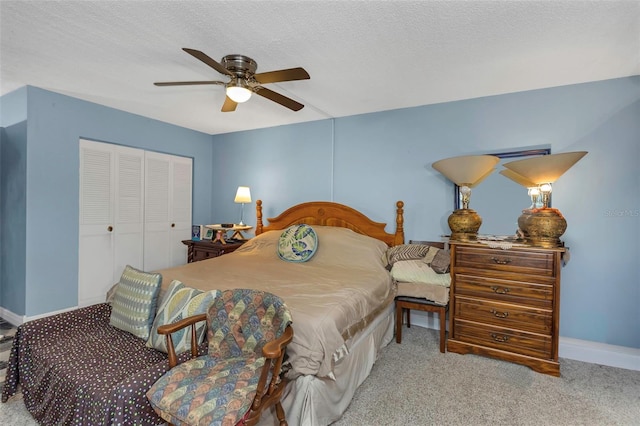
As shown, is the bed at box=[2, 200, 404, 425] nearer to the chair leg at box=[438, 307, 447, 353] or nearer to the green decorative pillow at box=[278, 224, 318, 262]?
the green decorative pillow at box=[278, 224, 318, 262]

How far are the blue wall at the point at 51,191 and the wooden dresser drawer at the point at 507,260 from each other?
406 cm

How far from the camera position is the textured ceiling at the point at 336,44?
180cm

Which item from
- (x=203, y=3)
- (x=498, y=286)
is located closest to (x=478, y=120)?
(x=498, y=286)

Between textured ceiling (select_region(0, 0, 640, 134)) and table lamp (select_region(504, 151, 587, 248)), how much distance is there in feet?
2.44

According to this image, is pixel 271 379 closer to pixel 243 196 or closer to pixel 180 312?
pixel 180 312

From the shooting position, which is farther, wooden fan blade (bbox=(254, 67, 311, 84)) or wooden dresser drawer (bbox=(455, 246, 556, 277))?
wooden dresser drawer (bbox=(455, 246, 556, 277))

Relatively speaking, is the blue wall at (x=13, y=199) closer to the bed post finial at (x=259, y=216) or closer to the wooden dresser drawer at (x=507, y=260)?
the bed post finial at (x=259, y=216)

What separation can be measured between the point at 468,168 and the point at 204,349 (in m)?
2.54

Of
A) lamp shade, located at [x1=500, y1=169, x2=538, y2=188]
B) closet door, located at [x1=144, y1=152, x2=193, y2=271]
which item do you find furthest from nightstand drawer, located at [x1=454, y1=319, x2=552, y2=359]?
closet door, located at [x1=144, y1=152, x2=193, y2=271]

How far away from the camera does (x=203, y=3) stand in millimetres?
1748

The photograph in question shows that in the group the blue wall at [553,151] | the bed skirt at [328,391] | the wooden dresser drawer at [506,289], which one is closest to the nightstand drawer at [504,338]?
the wooden dresser drawer at [506,289]

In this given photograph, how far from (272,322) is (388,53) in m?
2.00

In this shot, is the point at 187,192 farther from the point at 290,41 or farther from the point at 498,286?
the point at 498,286

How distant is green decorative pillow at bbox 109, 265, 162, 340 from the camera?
195 centimetres
